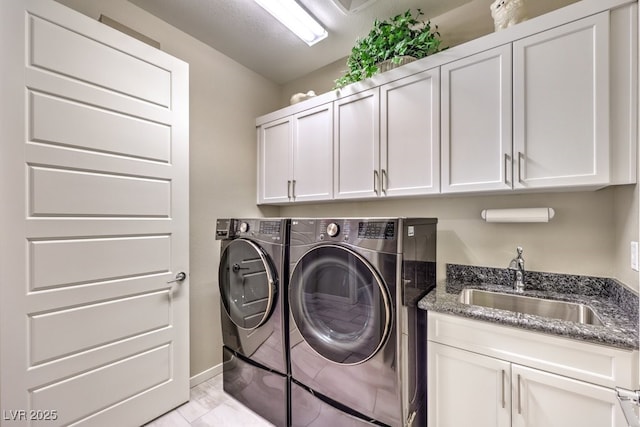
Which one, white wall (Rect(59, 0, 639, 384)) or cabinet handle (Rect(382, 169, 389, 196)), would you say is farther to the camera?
cabinet handle (Rect(382, 169, 389, 196))

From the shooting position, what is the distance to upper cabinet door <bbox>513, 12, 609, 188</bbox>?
1215 mm

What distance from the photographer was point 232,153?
99.7 inches

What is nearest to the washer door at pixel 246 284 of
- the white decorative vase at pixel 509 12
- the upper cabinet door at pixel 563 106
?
the upper cabinet door at pixel 563 106

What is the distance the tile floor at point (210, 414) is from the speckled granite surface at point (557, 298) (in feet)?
4.82

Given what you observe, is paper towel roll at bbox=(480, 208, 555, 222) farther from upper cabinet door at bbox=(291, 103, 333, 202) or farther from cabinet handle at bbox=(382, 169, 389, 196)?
upper cabinet door at bbox=(291, 103, 333, 202)

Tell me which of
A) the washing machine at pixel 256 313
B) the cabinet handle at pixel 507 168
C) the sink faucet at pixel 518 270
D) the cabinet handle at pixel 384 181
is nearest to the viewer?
the cabinet handle at pixel 507 168

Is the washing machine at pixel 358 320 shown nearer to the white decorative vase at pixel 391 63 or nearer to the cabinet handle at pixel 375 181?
the cabinet handle at pixel 375 181

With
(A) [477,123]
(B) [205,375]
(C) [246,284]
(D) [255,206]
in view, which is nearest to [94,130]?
(C) [246,284]

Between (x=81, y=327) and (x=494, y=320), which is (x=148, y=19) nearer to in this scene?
(x=81, y=327)

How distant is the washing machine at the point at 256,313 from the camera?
1.72 m

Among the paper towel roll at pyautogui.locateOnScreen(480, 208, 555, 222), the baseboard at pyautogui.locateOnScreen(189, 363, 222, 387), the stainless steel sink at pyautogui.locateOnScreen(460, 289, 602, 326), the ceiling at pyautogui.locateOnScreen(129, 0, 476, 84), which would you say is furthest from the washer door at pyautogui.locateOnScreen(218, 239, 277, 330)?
the ceiling at pyautogui.locateOnScreen(129, 0, 476, 84)

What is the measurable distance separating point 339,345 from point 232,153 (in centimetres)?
193

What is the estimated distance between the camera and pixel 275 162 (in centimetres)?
258

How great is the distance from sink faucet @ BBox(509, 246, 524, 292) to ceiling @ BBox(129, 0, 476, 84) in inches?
63.9
